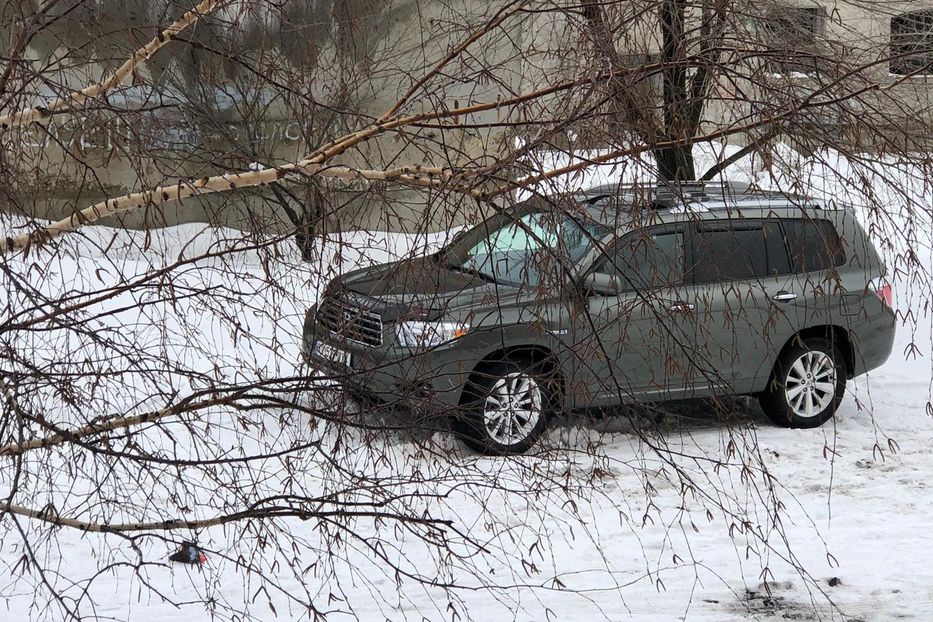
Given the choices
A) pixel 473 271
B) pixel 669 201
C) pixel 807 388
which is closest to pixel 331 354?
pixel 473 271

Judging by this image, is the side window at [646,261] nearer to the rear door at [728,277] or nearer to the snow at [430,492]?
the rear door at [728,277]

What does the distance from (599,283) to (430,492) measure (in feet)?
4.95

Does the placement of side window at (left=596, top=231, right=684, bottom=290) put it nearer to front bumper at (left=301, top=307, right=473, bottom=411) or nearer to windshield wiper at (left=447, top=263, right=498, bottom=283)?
windshield wiper at (left=447, top=263, right=498, bottom=283)

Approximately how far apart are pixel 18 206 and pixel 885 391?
8.76 meters

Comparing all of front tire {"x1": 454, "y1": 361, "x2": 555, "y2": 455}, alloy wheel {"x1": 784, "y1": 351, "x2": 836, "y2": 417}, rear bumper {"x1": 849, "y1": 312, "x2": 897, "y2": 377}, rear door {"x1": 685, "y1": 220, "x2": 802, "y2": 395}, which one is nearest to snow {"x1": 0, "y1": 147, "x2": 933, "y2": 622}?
front tire {"x1": 454, "y1": 361, "x2": 555, "y2": 455}

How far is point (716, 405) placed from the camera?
3.06 m

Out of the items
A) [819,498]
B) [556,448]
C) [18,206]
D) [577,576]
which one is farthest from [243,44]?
[819,498]

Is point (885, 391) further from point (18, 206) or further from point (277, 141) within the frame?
point (18, 206)

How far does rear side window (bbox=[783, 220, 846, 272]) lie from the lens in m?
2.88

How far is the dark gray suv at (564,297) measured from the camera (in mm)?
2787

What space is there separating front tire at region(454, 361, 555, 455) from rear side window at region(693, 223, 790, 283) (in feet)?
1.82

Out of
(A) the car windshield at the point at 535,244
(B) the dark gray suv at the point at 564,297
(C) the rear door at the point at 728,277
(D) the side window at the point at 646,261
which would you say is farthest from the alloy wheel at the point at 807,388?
(A) the car windshield at the point at 535,244

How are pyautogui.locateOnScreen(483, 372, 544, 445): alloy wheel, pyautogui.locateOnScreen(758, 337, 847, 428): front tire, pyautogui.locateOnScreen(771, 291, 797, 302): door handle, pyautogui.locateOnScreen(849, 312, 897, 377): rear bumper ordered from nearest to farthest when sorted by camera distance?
pyautogui.locateOnScreen(483, 372, 544, 445): alloy wheel
pyautogui.locateOnScreen(771, 291, 797, 302): door handle
pyautogui.locateOnScreen(758, 337, 847, 428): front tire
pyautogui.locateOnScreen(849, 312, 897, 377): rear bumper

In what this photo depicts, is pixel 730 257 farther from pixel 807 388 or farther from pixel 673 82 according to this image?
pixel 807 388
